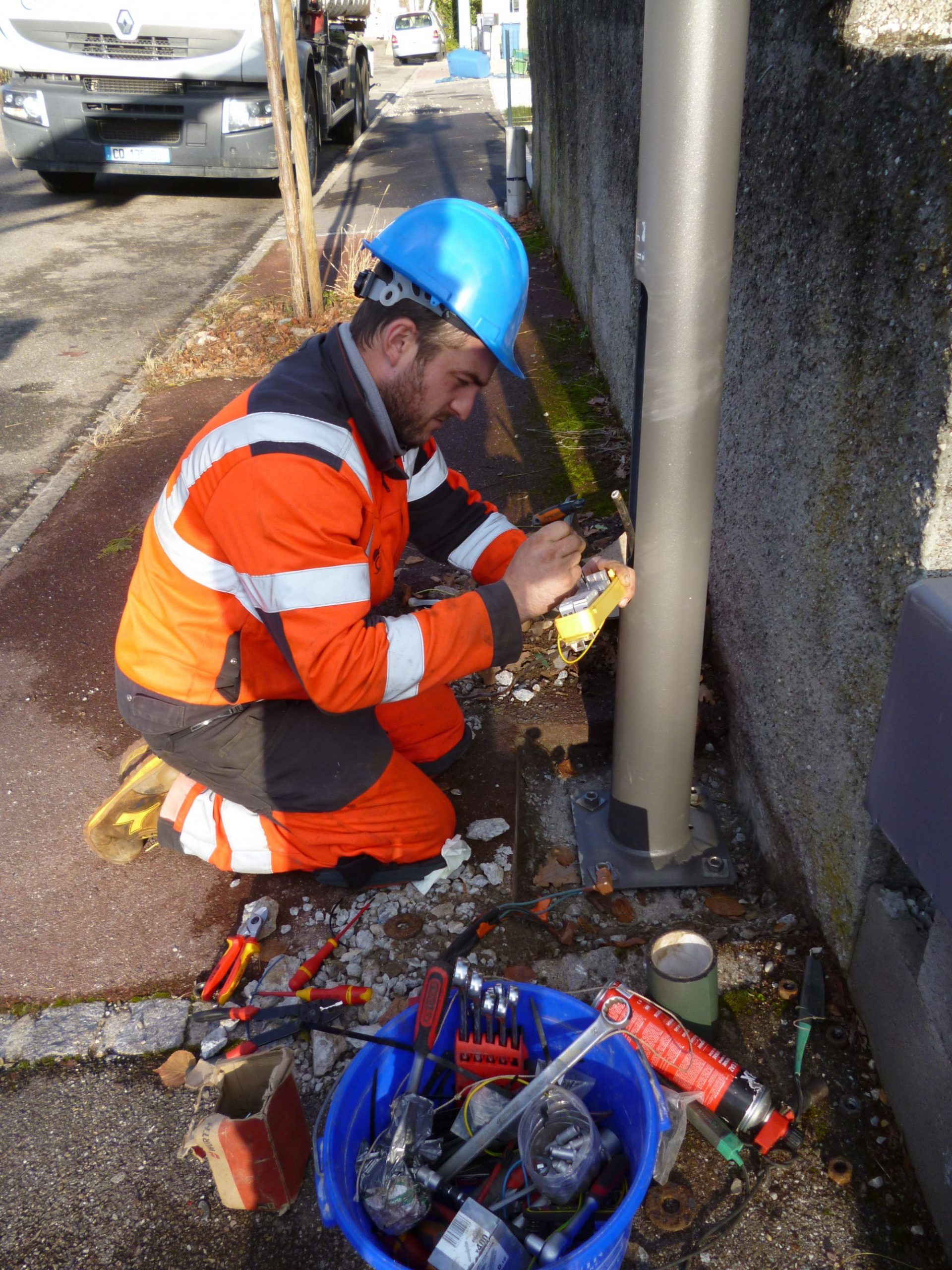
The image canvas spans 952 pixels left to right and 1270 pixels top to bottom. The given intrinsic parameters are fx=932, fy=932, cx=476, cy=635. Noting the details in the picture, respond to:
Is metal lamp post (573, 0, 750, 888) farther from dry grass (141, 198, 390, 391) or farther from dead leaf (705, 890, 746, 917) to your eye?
dry grass (141, 198, 390, 391)

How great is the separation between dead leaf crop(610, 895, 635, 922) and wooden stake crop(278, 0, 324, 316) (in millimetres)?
5529

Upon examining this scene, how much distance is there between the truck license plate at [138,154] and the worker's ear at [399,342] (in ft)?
29.2

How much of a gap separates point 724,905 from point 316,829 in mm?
1135

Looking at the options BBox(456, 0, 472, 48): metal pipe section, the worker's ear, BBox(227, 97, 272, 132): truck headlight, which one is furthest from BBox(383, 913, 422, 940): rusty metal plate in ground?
BBox(456, 0, 472, 48): metal pipe section

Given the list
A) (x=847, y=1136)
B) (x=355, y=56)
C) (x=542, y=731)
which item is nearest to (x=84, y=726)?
(x=542, y=731)

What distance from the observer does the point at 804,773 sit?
2.16 metres

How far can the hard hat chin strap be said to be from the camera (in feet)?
6.90

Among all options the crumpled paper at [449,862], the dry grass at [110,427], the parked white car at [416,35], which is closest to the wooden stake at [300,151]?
the dry grass at [110,427]

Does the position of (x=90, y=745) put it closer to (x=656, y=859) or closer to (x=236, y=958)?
(x=236, y=958)

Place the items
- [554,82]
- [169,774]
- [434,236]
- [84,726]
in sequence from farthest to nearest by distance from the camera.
→ [554,82]
[84,726]
[169,774]
[434,236]

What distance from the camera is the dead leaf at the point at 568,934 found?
2357mm

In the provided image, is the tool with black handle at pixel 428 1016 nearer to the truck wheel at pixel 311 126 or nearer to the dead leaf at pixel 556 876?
the dead leaf at pixel 556 876

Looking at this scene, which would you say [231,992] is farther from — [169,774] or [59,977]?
[169,774]

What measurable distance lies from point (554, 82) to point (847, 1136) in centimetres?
737
